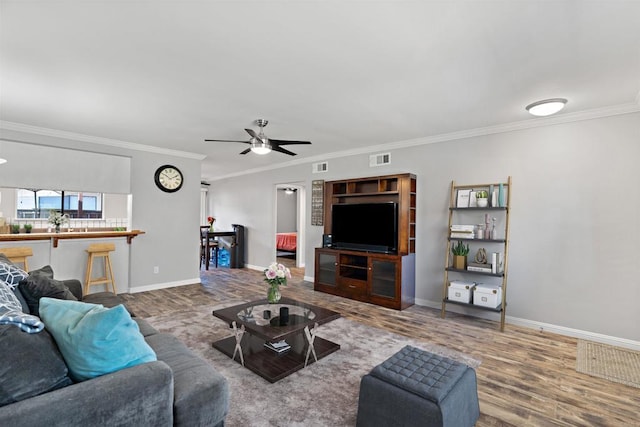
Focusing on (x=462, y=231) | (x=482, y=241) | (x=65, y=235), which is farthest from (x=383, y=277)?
(x=65, y=235)

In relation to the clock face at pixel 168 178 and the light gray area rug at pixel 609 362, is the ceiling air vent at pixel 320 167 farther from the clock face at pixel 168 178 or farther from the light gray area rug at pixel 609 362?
the light gray area rug at pixel 609 362

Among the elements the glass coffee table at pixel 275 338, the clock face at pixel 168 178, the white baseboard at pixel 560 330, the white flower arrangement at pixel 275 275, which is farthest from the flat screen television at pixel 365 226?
the clock face at pixel 168 178

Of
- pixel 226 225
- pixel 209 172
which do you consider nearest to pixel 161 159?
pixel 209 172

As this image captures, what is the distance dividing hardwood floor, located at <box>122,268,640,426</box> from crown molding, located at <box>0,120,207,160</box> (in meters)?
2.48

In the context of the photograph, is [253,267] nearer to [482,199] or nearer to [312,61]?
[482,199]

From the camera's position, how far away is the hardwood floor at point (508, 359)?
2172mm

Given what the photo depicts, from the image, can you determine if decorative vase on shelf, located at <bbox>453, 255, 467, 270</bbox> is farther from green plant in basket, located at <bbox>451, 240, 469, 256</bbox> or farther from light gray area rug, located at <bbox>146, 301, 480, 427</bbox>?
light gray area rug, located at <bbox>146, 301, 480, 427</bbox>

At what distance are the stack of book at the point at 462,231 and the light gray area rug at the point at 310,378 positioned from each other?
1.56 m

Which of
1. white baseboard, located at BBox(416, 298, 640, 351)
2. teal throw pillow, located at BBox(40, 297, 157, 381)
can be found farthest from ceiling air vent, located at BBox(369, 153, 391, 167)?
teal throw pillow, located at BBox(40, 297, 157, 381)

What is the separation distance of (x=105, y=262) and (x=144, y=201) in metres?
1.16

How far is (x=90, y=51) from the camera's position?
235 cm

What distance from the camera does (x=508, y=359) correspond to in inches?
118

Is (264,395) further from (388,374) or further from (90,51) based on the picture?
(90,51)

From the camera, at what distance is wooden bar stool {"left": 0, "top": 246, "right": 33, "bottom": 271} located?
4016 millimetres
